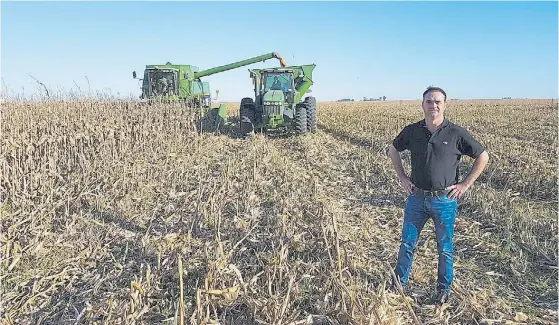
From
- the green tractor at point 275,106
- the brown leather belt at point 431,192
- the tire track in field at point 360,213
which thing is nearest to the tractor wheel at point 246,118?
the green tractor at point 275,106

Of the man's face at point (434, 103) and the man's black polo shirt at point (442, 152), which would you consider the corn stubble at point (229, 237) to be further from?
the man's face at point (434, 103)

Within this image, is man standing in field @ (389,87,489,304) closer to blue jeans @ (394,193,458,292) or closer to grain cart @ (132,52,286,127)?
blue jeans @ (394,193,458,292)

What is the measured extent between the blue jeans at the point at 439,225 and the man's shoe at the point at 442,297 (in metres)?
0.03

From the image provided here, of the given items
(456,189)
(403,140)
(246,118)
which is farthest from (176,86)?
(456,189)

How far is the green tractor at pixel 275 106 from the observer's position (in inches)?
507

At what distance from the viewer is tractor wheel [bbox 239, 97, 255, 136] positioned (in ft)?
43.7

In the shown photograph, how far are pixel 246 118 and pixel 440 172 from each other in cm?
1043

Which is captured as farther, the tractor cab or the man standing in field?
the tractor cab

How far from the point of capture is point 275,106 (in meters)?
12.7

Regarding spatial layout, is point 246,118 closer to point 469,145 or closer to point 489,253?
point 489,253

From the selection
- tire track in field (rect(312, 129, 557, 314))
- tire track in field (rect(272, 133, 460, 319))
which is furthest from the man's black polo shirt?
tire track in field (rect(312, 129, 557, 314))

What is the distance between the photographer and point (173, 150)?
9609 millimetres

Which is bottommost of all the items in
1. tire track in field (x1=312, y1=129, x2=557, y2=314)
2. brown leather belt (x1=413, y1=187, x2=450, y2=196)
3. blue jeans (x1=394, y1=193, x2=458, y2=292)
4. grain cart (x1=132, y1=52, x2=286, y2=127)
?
tire track in field (x1=312, y1=129, x2=557, y2=314)

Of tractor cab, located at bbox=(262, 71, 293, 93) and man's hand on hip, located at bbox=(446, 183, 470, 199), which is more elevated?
tractor cab, located at bbox=(262, 71, 293, 93)
